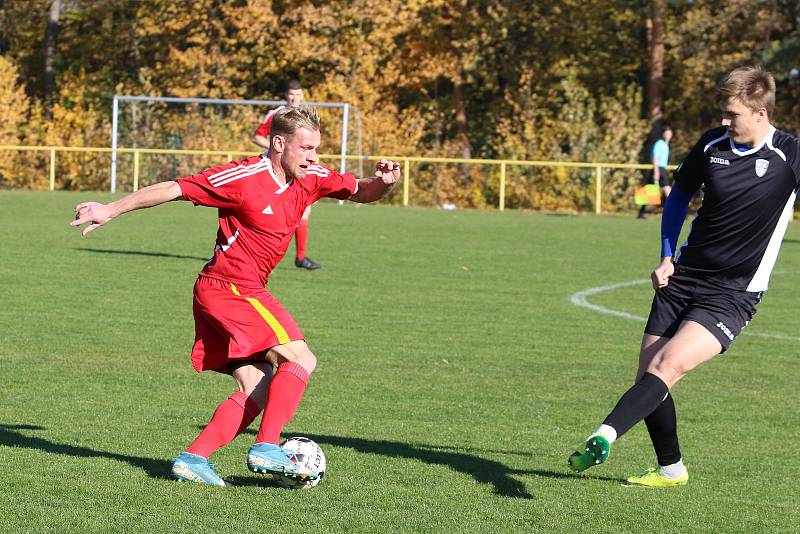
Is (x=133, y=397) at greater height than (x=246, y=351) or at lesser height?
lesser

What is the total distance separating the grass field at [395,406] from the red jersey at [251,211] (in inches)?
37.8

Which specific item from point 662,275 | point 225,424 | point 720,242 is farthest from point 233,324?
point 720,242

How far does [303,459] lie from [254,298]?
2.39 ft

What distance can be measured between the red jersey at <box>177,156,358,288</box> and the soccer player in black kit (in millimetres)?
1616

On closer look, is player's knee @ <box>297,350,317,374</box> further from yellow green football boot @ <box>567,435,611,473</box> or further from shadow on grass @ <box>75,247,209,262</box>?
shadow on grass @ <box>75,247,209,262</box>

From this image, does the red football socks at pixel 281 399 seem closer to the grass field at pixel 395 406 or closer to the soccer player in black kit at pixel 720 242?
the grass field at pixel 395 406

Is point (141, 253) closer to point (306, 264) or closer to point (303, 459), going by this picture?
point (306, 264)

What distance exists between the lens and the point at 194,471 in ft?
18.0

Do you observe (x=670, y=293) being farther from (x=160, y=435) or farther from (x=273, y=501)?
(x=160, y=435)

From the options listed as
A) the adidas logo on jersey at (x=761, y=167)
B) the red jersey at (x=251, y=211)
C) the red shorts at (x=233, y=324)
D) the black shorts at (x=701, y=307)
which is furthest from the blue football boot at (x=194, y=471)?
the adidas logo on jersey at (x=761, y=167)

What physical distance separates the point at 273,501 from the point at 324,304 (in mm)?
7142

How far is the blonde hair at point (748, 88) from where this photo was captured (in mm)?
5320

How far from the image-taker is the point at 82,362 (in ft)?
28.7

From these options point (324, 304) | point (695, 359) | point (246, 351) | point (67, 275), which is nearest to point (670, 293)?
point (695, 359)
